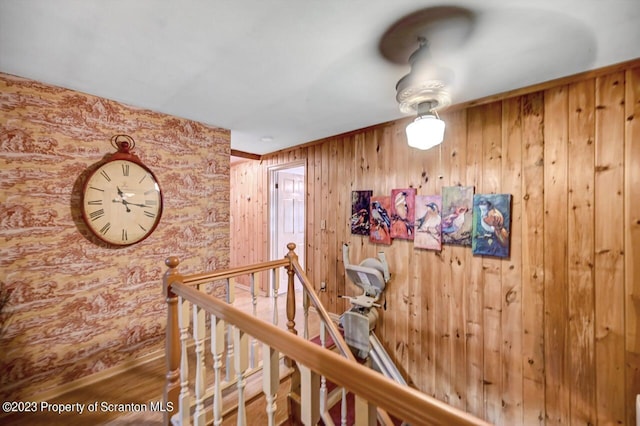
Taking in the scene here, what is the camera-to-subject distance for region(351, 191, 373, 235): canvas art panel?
2750 millimetres

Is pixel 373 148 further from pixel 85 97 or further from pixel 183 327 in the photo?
pixel 85 97

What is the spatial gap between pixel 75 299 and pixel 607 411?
12.2 feet

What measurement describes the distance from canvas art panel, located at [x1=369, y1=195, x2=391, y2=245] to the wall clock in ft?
6.77

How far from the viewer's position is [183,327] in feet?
4.84

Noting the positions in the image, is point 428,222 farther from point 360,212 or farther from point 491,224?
point 360,212

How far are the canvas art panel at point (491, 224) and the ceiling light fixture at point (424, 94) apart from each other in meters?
0.89

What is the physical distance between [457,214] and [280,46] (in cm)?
184

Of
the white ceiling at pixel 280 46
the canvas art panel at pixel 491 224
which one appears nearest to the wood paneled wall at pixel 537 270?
the canvas art panel at pixel 491 224

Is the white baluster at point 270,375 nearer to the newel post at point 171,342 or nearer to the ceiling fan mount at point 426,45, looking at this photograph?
the newel post at point 171,342

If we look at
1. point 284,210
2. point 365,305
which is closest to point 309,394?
point 365,305

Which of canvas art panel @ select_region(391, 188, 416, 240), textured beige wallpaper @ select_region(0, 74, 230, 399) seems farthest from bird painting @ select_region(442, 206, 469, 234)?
textured beige wallpaper @ select_region(0, 74, 230, 399)

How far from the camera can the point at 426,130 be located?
4.74ft

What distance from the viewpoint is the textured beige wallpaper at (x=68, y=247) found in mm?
1697

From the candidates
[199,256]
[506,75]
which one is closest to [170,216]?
[199,256]
